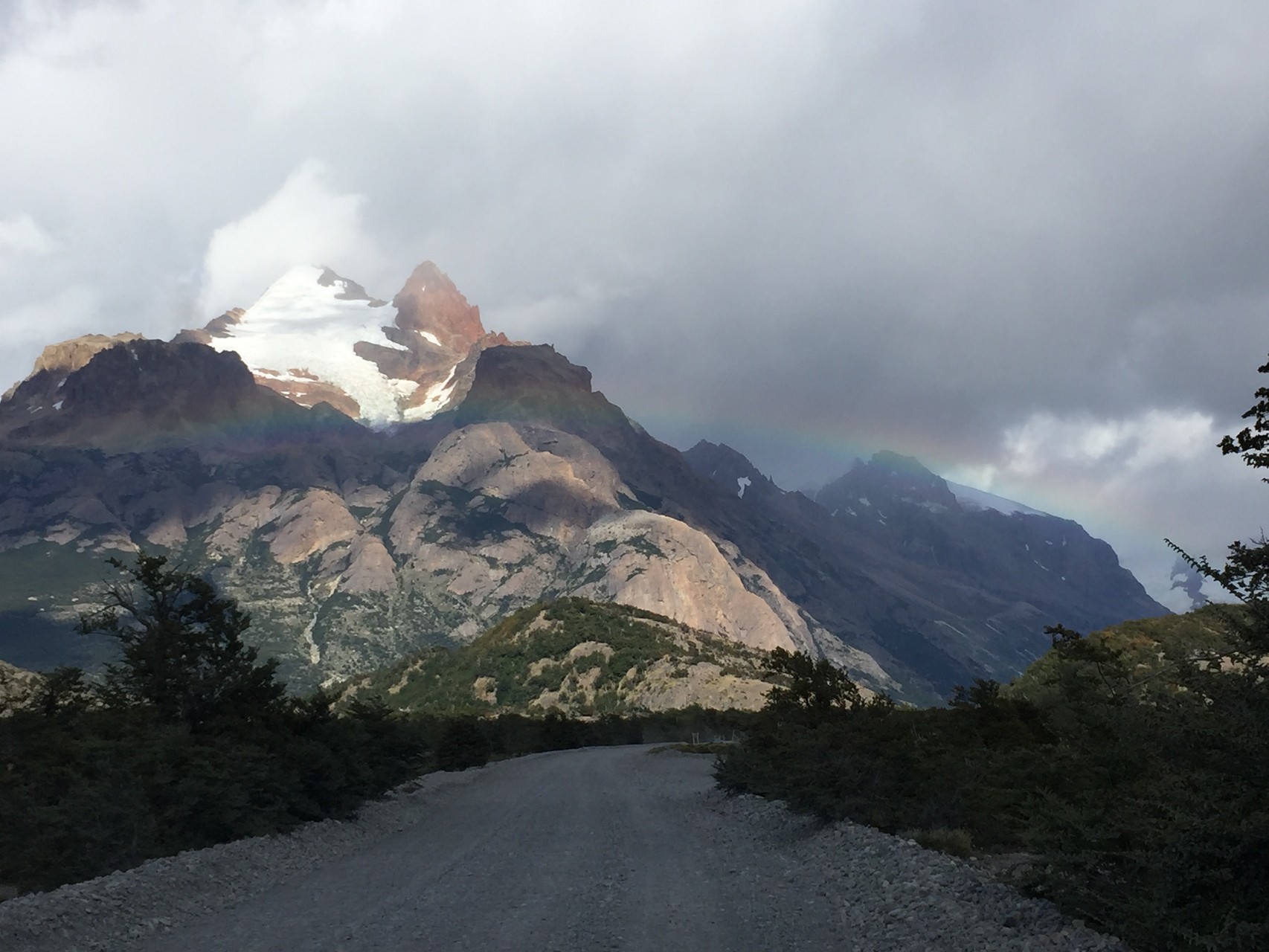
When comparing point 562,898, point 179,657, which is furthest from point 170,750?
point 562,898

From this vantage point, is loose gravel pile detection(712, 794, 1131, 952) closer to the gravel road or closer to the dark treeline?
the gravel road

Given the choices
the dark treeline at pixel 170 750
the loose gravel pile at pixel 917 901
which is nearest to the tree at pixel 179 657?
the dark treeline at pixel 170 750

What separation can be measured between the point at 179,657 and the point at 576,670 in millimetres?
118014

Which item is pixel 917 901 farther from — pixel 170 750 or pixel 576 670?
pixel 576 670

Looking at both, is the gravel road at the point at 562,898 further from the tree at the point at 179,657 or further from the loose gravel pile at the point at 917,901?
the tree at the point at 179,657

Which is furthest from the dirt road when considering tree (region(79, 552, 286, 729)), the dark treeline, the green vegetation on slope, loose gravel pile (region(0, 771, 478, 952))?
the green vegetation on slope

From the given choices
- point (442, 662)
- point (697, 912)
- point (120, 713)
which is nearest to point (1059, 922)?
point (697, 912)

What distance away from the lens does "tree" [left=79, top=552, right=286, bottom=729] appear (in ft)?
86.8

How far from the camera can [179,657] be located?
87.9 ft

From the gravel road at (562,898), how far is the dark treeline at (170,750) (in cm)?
126

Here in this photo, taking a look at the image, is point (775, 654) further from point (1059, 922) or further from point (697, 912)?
point (1059, 922)

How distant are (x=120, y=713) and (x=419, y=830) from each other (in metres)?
9.15

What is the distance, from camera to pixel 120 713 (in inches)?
992

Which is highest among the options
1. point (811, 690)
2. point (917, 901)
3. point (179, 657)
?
point (179, 657)
